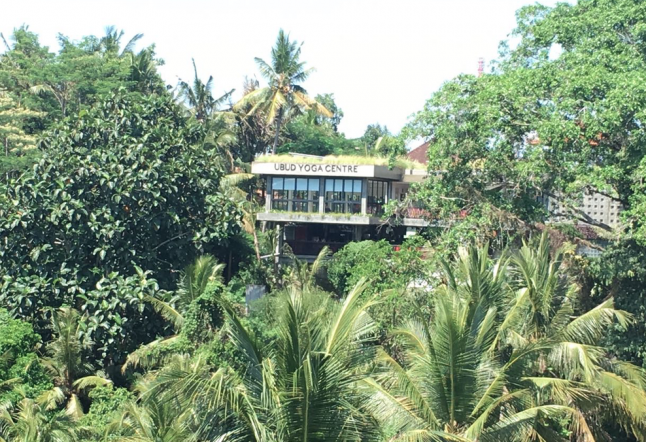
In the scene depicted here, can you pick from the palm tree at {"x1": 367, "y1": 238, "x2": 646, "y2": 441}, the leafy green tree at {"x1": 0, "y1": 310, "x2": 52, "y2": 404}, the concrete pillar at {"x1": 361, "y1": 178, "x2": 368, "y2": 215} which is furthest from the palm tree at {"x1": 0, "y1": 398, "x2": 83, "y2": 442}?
the concrete pillar at {"x1": 361, "y1": 178, "x2": 368, "y2": 215}

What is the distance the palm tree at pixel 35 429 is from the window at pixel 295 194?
20302 millimetres

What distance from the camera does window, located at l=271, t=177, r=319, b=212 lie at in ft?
114

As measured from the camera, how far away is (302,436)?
9445 mm

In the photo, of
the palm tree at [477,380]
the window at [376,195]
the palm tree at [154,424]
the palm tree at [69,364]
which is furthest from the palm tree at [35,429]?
the window at [376,195]

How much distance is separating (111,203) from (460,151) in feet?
35.1

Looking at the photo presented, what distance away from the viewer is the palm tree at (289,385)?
9.28 meters

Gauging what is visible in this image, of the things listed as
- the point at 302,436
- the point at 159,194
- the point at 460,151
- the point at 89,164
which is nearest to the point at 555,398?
the point at 302,436

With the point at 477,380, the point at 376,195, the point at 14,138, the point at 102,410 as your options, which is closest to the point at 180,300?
the point at 102,410

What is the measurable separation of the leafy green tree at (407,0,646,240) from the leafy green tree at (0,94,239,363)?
788 cm

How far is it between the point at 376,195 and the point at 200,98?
599 inches

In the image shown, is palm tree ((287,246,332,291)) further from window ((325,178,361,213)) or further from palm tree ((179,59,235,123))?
palm tree ((179,59,235,123))

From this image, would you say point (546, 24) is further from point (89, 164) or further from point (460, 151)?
point (89, 164)

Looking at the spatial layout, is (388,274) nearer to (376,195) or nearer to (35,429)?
(376,195)

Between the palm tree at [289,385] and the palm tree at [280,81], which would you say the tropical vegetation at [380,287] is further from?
the palm tree at [280,81]
